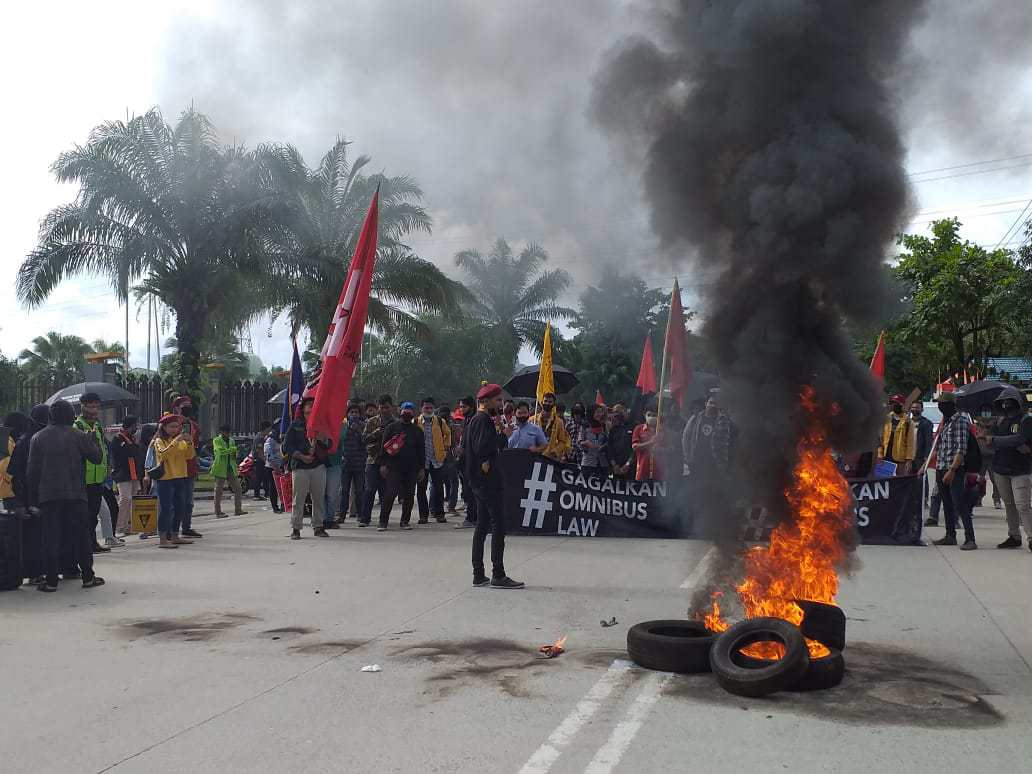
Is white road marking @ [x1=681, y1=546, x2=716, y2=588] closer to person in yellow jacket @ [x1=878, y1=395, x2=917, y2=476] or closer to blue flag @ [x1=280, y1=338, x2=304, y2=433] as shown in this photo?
person in yellow jacket @ [x1=878, y1=395, x2=917, y2=476]

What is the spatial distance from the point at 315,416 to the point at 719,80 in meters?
6.48

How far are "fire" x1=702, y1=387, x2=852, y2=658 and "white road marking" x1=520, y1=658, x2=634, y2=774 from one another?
0.82 m

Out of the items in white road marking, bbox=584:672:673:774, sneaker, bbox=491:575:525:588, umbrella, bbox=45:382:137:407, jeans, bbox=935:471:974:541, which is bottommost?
white road marking, bbox=584:672:673:774

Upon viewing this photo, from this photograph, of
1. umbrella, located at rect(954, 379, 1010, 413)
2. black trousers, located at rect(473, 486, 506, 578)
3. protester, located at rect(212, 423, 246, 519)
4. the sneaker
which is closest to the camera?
the sneaker

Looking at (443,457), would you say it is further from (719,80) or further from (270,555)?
(719,80)

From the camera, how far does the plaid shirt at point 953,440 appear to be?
35.9 feet

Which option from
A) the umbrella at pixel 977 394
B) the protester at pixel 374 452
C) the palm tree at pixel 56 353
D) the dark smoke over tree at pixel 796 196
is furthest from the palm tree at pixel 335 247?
the palm tree at pixel 56 353

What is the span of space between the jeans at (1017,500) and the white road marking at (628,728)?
6.80 m

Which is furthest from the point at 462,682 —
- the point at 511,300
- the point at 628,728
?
the point at 511,300

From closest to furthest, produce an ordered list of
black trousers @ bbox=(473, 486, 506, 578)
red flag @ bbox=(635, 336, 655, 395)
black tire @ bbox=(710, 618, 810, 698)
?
black tire @ bbox=(710, 618, 810, 698) < black trousers @ bbox=(473, 486, 506, 578) < red flag @ bbox=(635, 336, 655, 395)

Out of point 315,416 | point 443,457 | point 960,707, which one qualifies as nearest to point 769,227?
point 960,707

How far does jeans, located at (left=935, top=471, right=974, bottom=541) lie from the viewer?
10.8 metres

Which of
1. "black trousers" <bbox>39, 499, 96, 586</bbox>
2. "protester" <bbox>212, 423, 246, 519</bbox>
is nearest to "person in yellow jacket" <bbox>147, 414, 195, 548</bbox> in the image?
"black trousers" <bbox>39, 499, 96, 586</bbox>

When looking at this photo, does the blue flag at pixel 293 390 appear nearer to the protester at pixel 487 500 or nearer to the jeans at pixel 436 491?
the jeans at pixel 436 491
